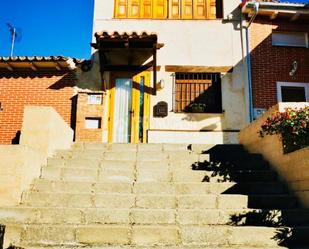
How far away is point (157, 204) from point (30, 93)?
7134 mm

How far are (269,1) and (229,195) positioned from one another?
29.2 feet

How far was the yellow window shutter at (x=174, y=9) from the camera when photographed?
36.8 feet

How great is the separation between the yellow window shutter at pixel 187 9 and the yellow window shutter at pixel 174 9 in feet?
0.57

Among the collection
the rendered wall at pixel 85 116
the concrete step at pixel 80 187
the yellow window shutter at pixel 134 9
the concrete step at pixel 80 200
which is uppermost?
the yellow window shutter at pixel 134 9

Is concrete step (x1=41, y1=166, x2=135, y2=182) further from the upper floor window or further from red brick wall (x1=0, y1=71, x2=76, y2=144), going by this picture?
the upper floor window

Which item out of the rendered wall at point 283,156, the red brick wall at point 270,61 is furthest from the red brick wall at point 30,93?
the red brick wall at point 270,61

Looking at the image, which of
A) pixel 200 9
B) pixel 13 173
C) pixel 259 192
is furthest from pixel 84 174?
pixel 200 9

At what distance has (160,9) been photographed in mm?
11312

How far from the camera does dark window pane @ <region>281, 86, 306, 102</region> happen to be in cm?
1071

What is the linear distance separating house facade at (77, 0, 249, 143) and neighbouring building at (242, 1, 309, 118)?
1.58ft

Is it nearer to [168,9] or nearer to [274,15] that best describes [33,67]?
[168,9]

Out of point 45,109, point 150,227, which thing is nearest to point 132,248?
point 150,227

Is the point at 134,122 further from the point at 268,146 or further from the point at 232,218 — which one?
the point at 232,218

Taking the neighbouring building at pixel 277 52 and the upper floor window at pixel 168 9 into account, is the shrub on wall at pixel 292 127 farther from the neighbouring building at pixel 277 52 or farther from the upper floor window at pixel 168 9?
the upper floor window at pixel 168 9
